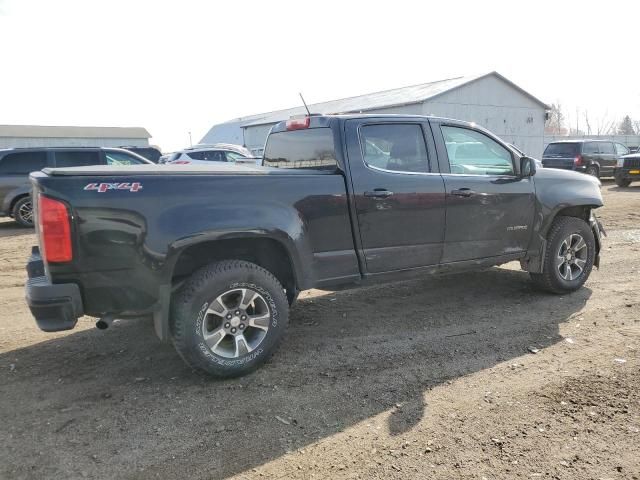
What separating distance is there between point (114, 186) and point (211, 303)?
3.39 feet

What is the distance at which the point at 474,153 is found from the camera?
4.91 metres

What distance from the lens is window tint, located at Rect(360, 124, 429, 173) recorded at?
429 centimetres

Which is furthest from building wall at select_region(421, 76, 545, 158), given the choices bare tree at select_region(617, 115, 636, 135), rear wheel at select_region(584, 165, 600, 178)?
bare tree at select_region(617, 115, 636, 135)

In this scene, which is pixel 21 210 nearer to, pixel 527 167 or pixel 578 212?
pixel 527 167

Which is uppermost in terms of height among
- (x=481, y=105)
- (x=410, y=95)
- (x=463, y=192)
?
(x=410, y=95)

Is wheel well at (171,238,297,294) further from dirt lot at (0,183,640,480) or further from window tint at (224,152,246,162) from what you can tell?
window tint at (224,152,246,162)

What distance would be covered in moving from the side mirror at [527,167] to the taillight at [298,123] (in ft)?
7.32

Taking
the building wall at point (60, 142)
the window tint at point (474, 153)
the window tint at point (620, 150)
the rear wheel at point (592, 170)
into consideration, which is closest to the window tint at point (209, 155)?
the window tint at point (474, 153)

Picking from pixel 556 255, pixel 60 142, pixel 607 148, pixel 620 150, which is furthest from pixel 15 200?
pixel 60 142

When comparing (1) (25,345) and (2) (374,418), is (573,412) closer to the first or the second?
(2) (374,418)

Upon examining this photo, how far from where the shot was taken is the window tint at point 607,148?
20123 millimetres

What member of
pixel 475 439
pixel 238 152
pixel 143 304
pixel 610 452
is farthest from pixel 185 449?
pixel 238 152

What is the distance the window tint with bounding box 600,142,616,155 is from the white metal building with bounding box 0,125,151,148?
1976 inches

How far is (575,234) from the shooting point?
17.9 ft
